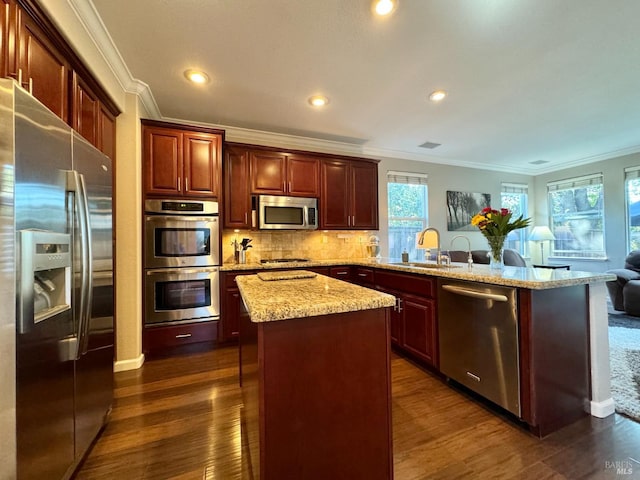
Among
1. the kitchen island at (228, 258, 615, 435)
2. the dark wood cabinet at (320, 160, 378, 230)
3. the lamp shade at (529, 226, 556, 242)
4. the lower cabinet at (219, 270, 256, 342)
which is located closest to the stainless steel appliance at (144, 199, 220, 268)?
the lower cabinet at (219, 270, 256, 342)

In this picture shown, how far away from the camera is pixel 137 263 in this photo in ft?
8.18

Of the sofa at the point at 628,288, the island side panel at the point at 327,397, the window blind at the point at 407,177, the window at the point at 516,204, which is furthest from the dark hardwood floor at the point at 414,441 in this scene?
the window at the point at 516,204

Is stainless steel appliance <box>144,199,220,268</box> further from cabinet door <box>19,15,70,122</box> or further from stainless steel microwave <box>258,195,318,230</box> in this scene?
cabinet door <box>19,15,70,122</box>

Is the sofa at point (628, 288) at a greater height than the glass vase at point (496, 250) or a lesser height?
lesser

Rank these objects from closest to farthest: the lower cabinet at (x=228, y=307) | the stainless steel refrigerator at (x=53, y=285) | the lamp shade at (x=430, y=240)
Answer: the stainless steel refrigerator at (x=53, y=285), the lamp shade at (x=430, y=240), the lower cabinet at (x=228, y=307)

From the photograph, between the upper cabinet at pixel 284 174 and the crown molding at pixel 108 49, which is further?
the upper cabinet at pixel 284 174

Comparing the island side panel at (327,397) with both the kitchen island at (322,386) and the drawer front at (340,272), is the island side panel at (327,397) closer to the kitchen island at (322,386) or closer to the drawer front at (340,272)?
the kitchen island at (322,386)

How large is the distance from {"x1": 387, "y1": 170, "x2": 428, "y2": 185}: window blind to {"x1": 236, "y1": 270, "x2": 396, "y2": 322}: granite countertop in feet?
11.9

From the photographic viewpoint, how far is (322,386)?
104cm

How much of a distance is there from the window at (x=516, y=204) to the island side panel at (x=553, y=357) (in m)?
4.52

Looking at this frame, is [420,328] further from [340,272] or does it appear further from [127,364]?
[127,364]

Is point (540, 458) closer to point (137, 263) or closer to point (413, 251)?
point (137, 263)

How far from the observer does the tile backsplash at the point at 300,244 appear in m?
3.67

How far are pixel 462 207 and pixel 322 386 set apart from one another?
5.14 metres
